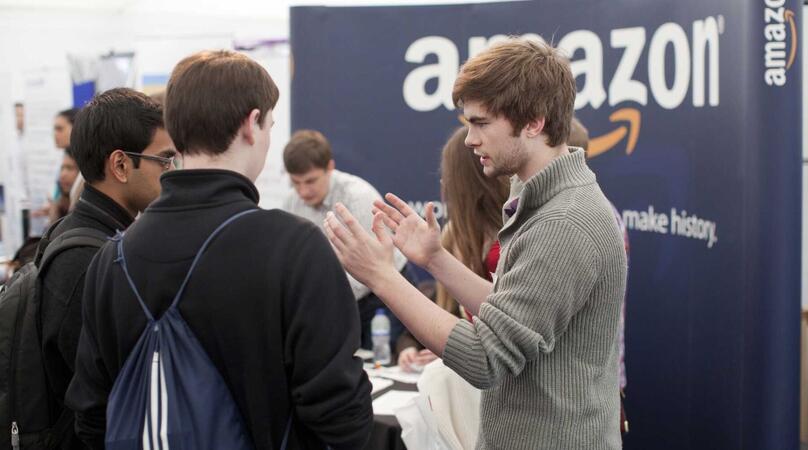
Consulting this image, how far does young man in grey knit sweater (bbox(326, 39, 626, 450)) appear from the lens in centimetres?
139

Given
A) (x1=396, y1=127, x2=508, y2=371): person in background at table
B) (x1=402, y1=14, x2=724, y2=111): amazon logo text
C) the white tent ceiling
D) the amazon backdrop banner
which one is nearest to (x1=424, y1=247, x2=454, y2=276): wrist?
(x1=396, y1=127, x2=508, y2=371): person in background at table

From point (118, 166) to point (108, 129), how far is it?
0.25 ft

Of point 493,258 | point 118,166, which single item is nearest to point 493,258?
point 493,258

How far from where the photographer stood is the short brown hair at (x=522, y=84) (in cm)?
152

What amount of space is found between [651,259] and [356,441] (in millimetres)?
2577

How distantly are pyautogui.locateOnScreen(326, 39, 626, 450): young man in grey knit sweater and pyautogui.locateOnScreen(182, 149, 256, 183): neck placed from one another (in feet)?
0.63

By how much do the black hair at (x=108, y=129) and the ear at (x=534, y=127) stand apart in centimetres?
75

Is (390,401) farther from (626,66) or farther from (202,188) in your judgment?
(202,188)

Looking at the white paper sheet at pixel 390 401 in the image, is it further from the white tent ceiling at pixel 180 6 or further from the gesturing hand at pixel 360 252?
the white tent ceiling at pixel 180 6

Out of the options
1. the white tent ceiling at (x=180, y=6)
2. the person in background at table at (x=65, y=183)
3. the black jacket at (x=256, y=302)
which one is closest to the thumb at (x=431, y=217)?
the black jacket at (x=256, y=302)

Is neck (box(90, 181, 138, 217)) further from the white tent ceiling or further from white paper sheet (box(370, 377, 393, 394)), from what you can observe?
the white tent ceiling

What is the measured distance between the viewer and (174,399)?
120 centimetres

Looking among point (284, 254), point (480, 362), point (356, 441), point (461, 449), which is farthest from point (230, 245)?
point (461, 449)

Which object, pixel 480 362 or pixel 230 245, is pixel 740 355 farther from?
pixel 230 245
